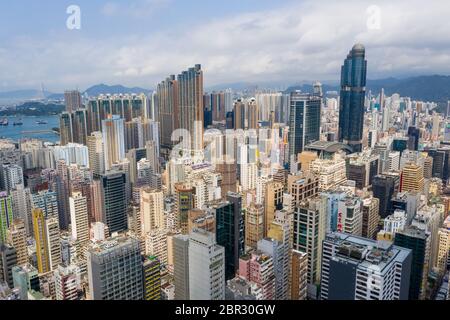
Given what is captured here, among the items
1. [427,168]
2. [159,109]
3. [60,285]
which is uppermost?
[159,109]

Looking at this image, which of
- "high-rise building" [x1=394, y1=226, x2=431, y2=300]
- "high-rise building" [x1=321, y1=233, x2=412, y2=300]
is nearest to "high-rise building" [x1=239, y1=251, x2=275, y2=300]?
"high-rise building" [x1=321, y1=233, x2=412, y2=300]

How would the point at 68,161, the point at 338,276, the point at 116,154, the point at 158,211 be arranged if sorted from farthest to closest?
the point at 116,154, the point at 68,161, the point at 158,211, the point at 338,276

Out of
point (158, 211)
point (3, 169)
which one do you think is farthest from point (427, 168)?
point (3, 169)

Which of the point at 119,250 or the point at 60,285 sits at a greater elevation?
the point at 119,250

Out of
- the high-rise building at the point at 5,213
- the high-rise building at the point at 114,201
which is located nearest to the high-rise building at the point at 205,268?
the high-rise building at the point at 114,201

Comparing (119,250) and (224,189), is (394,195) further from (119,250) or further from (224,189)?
(119,250)

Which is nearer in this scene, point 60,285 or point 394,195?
point 60,285

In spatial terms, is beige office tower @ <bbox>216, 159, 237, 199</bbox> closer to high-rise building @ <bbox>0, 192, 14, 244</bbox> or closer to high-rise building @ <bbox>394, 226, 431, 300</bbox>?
high-rise building @ <bbox>394, 226, 431, 300</bbox>
